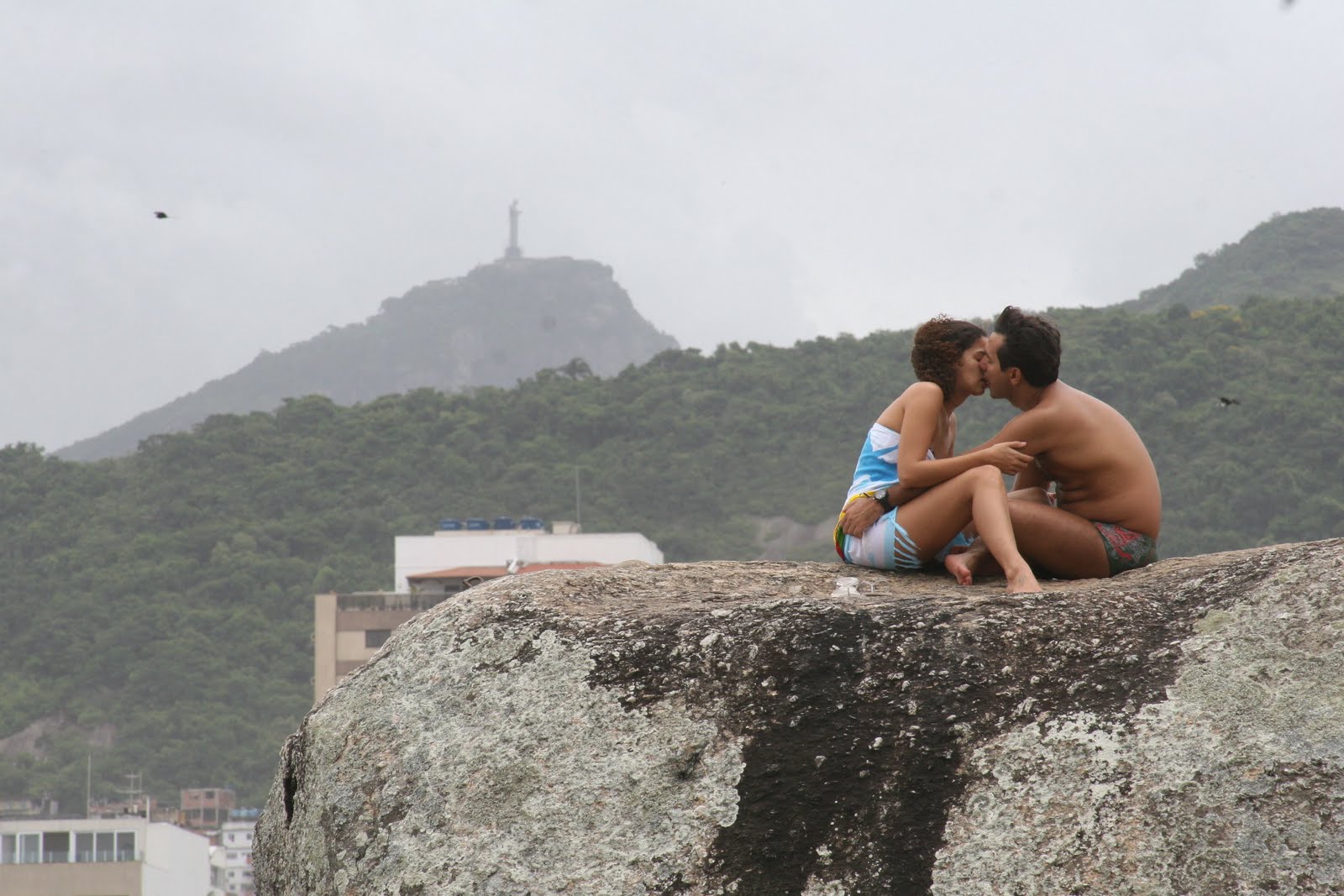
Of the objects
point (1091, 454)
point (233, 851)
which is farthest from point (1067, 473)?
point (233, 851)

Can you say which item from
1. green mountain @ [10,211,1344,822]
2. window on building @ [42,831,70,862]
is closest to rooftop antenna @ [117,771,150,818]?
green mountain @ [10,211,1344,822]

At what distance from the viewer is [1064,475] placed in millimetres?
6055

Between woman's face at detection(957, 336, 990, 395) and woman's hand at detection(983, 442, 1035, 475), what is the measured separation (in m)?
0.32

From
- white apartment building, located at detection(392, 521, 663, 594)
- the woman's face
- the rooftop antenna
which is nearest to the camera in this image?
the woman's face

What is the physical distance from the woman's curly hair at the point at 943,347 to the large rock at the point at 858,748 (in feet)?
3.92

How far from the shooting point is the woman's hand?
5812 millimetres

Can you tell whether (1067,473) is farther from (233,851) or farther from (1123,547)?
(233,851)

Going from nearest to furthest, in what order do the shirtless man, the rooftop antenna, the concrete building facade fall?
the shirtless man < the concrete building facade < the rooftop antenna

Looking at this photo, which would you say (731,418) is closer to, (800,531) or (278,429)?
(800,531)

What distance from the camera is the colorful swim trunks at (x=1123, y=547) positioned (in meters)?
5.88

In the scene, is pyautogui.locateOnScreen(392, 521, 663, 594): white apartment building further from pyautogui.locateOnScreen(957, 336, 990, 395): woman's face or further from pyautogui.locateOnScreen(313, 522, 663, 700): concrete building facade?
pyautogui.locateOnScreen(957, 336, 990, 395): woman's face

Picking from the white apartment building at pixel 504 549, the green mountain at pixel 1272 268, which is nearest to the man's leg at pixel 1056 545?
the white apartment building at pixel 504 549

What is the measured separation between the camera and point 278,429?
104m

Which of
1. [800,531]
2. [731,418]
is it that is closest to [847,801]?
[800,531]
